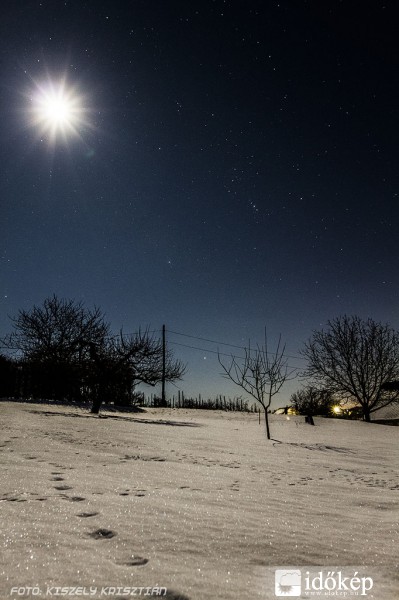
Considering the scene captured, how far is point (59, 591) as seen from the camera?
1.13m

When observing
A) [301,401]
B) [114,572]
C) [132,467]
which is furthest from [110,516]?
[301,401]

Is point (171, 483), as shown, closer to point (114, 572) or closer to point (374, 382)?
point (114, 572)

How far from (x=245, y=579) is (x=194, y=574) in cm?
19

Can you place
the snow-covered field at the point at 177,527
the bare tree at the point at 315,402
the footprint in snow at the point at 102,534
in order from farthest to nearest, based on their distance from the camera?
the bare tree at the point at 315,402, the footprint in snow at the point at 102,534, the snow-covered field at the point at 177,527
